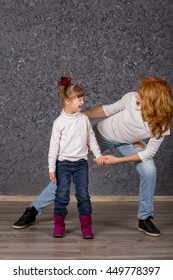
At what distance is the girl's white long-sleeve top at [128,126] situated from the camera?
11.5 feet

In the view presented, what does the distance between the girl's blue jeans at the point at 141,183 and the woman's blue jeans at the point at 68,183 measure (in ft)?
0.68

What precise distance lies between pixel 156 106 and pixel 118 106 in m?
0.29

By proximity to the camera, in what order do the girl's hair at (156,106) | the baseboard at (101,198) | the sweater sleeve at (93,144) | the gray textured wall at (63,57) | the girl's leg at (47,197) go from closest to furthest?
the girl's hair at (156,106) → the sweater sleeve at (93,144) → the girl's leg at (47,197) → the gray textured wall at (63,57) → the baseboard at (101,198)

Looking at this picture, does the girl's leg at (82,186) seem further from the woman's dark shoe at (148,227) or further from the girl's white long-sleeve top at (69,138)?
the woman's dark shoe at (148,227)

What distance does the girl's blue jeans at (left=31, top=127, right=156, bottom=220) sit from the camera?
360cm

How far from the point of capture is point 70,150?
349 centimetres

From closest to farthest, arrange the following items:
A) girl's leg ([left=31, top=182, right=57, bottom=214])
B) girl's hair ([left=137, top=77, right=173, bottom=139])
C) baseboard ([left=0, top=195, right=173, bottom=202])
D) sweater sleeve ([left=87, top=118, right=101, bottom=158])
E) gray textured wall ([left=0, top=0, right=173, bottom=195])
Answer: girl's hair ([left=137, top=77, right=173, bottom=139]) → sweater sleeve ([left=87, top=118, right=101, bottom=158]) → girl's leg ([left=31, top=182, right=57, bottom=214]) → gray textured wall ([left=0, top=0, right=173, bottom=195]) → baseboard ([left=0, top=195, right=173, bottom=202])

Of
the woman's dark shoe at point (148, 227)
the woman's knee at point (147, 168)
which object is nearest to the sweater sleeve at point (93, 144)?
the woman's knee at point (147, 168)

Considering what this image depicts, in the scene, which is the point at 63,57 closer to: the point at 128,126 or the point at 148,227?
the point at 128,126

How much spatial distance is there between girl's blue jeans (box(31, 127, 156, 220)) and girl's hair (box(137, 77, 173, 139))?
0.74 feet

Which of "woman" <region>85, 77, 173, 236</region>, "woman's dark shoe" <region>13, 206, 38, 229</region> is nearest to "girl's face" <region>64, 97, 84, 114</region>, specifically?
"woman" <region>85, 77, 173, 236</region>

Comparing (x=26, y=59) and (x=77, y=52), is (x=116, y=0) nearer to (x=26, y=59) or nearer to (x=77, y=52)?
(x=77, y=52)

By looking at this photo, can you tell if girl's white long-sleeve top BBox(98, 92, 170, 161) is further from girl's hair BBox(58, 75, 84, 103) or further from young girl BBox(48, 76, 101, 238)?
girl's hair BBox(58, 75, 84, 103)

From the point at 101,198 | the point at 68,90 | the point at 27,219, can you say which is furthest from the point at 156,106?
the point at 101,198
